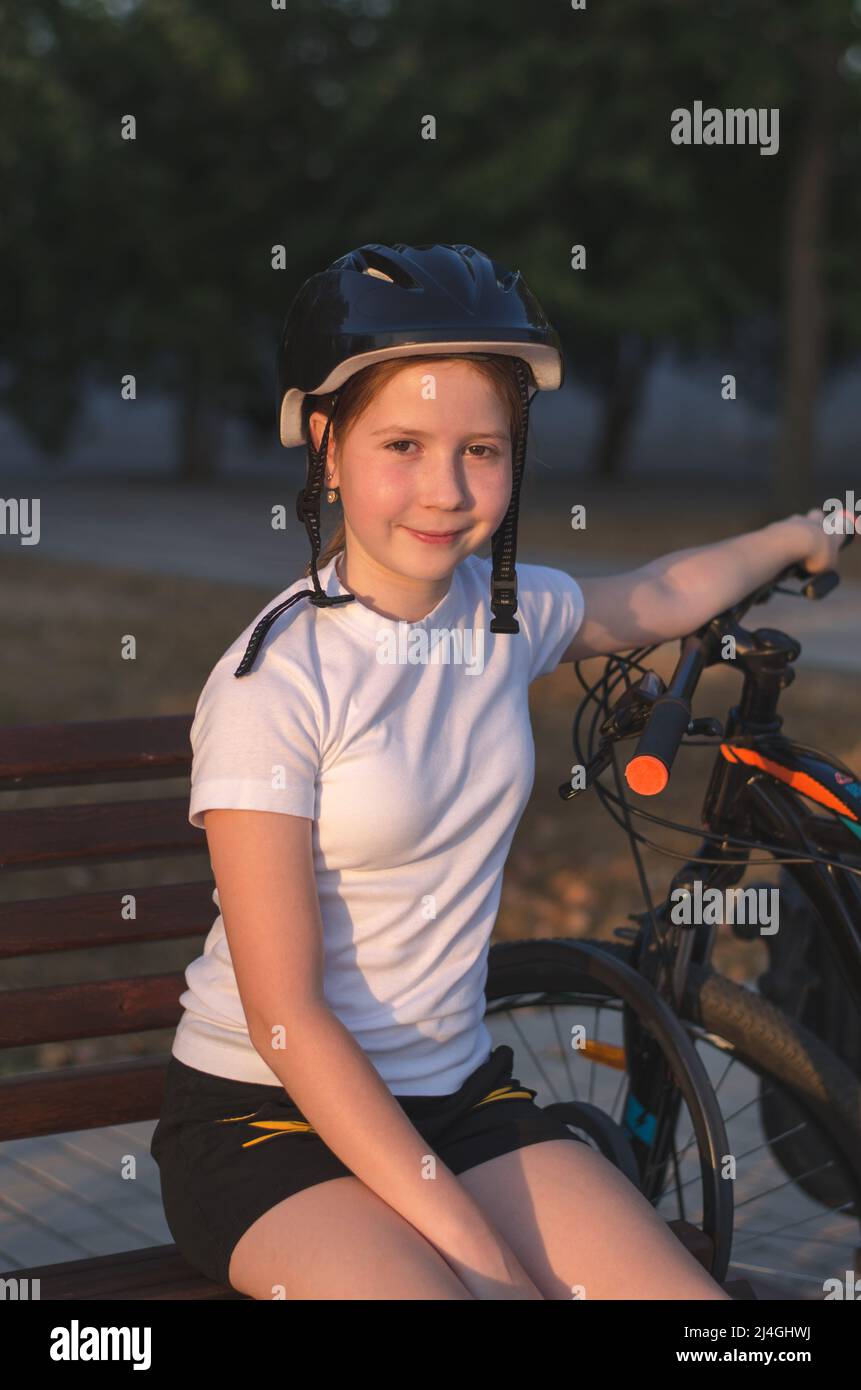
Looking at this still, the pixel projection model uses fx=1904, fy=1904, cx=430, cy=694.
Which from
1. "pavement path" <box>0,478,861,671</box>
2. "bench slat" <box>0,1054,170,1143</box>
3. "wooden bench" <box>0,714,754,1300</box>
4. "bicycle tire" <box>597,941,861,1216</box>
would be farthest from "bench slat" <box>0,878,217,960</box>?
"pavement path" <box>0,478,861,671</box>

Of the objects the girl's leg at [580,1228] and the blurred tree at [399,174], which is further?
the blurred tree at [399,174]

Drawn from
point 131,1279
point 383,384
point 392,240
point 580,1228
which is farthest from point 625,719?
point 392,240

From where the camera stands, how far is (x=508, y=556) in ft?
8.51

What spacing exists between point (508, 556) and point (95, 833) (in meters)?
0.94

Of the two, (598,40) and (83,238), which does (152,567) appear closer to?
(598,40)

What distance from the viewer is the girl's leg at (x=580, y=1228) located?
2342 mm

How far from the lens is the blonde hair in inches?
96.2

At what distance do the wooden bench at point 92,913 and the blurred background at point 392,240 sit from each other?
2211mm

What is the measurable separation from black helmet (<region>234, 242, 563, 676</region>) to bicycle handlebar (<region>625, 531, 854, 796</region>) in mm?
243

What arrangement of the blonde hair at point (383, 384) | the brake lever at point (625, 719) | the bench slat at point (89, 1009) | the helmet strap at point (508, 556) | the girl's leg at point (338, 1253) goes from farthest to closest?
1. the bench slat at point (89, 1009)
2. the brake lever at point (625, 719)
3. the helmet strap at point (508, 556)
4. the blonde hair at point (383, 384)
5. the girl's leg at point (338, 1253)

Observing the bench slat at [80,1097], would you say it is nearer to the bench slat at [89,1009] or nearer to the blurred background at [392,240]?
the bench slat at [89,1009]

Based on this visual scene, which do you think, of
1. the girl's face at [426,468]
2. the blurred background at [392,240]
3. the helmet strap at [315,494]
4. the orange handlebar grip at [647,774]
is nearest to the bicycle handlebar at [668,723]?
the orange handlebar grip at [647,774]

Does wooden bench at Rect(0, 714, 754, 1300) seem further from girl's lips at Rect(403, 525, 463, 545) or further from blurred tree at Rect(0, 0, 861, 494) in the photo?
blurred tree at Rect(0, 0, 861, 494)

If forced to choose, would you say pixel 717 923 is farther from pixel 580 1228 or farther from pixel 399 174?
pixel 399 174
